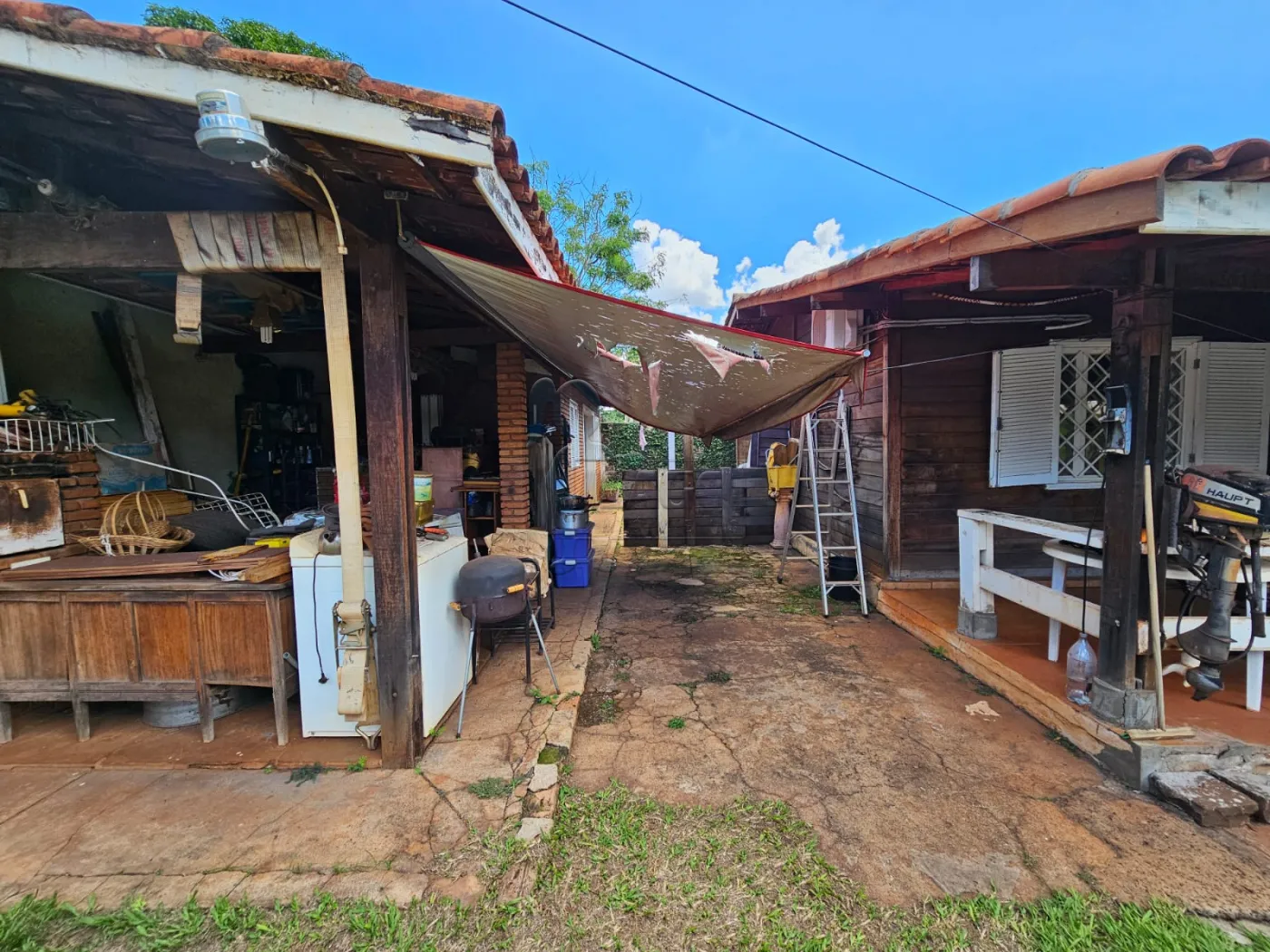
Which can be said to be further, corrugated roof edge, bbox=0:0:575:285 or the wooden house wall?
the wooden house wall

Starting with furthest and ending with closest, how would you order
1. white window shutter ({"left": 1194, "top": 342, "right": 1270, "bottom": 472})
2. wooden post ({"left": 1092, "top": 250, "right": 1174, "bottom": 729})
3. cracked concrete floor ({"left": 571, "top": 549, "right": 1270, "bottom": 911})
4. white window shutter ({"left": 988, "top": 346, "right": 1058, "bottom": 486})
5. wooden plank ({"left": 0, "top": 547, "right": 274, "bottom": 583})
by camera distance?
white window shutter ({"left": 988, "top": 346, "right": 1058, "bottom": 486}), white window shutter ({"left": 1194, "top": 342, "right": 1270, "bottom": 472}), wooden plank ({"left": 0, "top": 547, "right": 274, "bottom": 583}), wooden post ({"left": 1092, "top": 250, "right": 1174, "bottom": 729}), cracked concrete floor ({"left": 571, "top": 549, "right": 1270, "bottom": 911})

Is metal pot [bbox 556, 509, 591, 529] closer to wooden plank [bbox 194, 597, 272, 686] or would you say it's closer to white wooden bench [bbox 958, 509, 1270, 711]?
wooden plank [bbox 194, 597, 272, 686]

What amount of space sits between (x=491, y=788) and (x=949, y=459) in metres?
4.73

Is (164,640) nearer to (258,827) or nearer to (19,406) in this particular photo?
(258,827)

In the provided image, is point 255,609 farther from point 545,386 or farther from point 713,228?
point 713,228

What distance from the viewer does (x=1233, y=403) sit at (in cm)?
446

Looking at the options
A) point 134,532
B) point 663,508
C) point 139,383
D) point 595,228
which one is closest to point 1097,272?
point 134,532

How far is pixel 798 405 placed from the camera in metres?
4.45

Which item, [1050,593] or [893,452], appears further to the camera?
[893,452]

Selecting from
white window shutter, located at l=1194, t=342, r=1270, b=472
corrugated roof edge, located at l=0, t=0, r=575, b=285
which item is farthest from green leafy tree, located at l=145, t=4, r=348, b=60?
white window shutter, located at l=1194, t=342, r=1270, b=472

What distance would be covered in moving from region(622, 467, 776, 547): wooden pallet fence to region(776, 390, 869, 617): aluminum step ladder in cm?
77

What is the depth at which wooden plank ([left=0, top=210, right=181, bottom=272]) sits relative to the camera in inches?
94.0

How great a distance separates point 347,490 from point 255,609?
86 centimetres

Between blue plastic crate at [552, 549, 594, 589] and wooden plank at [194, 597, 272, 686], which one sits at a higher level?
wooden plank at [194, 597, 272, 686]
